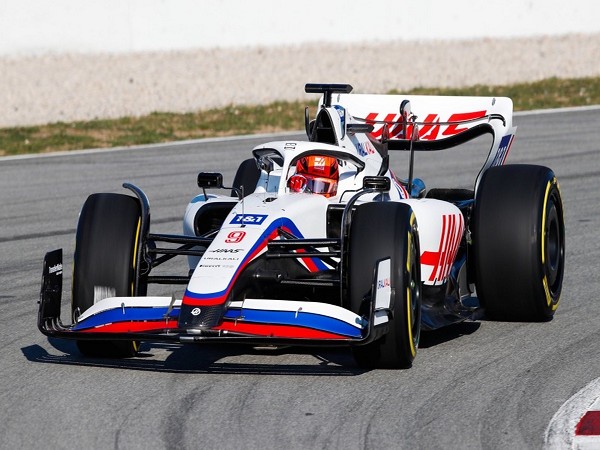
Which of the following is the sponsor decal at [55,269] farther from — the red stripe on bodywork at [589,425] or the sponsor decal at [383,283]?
the red stripe on bodywork at [589,425]

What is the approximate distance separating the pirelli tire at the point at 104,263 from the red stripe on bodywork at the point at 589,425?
2.70m

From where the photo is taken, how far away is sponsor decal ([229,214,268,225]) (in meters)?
7.34

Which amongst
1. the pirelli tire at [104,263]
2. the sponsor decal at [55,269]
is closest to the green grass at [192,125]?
the pirelli tire at [104,263]

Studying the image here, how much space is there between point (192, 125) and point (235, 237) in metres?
14.2

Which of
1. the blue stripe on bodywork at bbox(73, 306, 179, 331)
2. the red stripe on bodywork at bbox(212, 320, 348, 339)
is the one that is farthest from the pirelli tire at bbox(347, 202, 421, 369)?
the blue stripe on bodywork at bbox(73, 306, 179, 331)

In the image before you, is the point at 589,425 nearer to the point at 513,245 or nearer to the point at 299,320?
the point at 299,320

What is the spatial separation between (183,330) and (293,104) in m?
17.1

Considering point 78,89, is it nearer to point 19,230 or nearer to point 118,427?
point 19,230

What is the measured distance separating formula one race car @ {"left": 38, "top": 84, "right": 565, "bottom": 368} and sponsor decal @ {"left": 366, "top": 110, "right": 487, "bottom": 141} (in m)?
0.67

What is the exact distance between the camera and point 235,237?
719 centimetres

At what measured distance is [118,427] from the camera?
6.15 m

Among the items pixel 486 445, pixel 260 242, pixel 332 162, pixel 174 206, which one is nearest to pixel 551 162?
pixel 174 206

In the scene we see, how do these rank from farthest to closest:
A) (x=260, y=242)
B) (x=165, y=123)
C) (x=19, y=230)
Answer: (x=165, y=123)
(x=19, y=230)
(x=260, y=242)

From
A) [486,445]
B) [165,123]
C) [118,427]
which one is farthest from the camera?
[165,123]
